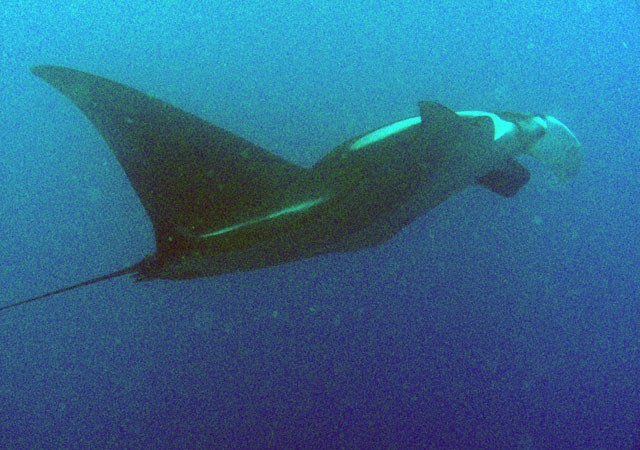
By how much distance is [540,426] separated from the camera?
5207mm

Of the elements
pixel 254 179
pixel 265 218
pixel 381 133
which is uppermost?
pixel 381 133

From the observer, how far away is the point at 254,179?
1.82 metres

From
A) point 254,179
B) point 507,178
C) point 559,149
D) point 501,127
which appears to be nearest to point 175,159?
point 254,179

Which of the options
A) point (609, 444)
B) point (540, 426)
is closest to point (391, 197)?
point (540, 426)

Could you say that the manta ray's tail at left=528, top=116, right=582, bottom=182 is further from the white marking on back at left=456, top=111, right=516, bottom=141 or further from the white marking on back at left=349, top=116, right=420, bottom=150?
the white marking on back at left=349, top=116, right=420, bottom=150

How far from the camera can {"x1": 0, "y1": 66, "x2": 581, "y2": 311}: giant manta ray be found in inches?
61.8

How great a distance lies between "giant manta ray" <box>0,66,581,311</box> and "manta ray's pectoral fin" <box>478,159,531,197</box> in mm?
563

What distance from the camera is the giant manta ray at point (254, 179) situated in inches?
61.8

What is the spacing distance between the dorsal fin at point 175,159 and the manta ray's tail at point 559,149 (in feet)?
5.81

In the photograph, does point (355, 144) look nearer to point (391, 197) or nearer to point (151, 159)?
point (391, 197)

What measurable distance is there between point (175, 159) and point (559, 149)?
2.36 m

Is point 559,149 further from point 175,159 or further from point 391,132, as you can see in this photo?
point 175,159

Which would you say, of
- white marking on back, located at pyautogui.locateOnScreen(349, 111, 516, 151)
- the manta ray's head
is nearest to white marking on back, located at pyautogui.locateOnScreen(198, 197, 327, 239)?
white marking on back, located at pyautogui.locateOnScreen(349, 111, 516, 151)

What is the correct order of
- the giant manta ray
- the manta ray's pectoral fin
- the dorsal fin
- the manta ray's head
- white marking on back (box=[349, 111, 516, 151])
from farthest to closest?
the manta ray's head → the manta ray's pectoral fin → white marking on back (box=[349, 111, 516, 151]) → the dorsal fin → the giant manta ray
